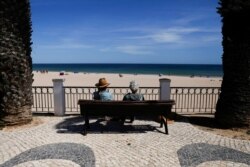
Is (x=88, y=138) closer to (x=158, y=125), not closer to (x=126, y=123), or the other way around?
(x=126, y=123)

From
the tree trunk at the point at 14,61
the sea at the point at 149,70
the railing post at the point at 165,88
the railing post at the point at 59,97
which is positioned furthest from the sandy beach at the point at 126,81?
the sea at the point at 149,70

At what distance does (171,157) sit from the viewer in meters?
6.46

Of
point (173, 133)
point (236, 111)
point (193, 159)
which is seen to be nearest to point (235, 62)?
point (236, 111)

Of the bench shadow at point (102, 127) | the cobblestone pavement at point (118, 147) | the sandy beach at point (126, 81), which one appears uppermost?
the sandy beach at point (126, 81)

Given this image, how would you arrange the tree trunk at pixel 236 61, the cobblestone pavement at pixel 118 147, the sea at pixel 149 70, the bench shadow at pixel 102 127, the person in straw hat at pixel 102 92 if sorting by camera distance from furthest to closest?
the sea at pixel 149 70
the person in straw hat at pixel 102 92
the bench shadow at pixel 102 127
the tree trunk at pixel 236 61
the cobblestone pavement at pixel 118 147

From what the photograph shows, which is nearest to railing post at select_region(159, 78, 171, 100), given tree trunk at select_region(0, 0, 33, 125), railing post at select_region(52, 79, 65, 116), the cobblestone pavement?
the cobblestone pavement

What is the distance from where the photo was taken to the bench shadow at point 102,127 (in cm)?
860

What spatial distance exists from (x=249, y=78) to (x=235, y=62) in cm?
65

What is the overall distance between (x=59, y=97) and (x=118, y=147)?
4.46 m

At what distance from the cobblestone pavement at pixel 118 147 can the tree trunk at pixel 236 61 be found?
3.77 ft

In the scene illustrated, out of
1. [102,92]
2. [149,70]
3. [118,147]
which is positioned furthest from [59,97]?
[149,70]

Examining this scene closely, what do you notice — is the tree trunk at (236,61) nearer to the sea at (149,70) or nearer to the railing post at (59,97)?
the railing post at (59,97)

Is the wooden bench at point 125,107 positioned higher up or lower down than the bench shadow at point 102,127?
higher up

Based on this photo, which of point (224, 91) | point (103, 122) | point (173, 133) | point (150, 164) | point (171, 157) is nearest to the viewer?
point (150, 164)
